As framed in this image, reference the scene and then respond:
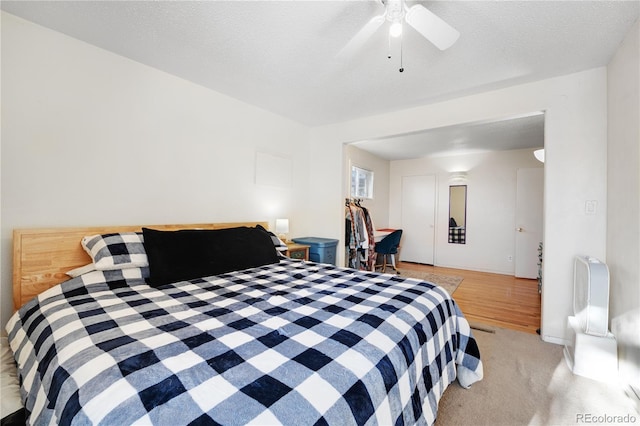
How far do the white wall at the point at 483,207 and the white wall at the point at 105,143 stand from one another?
14.2 feet

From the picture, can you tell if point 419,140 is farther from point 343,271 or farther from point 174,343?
point 174,343

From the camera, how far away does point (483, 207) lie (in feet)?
18.0

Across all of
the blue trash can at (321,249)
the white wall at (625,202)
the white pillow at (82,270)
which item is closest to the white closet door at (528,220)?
the white wall at (625,202)

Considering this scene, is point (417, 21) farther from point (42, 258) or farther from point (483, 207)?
point (483, 207)

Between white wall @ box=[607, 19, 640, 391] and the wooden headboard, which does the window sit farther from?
the wooden headboard

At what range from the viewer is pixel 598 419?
1594mm

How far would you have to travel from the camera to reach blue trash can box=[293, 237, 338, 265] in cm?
364

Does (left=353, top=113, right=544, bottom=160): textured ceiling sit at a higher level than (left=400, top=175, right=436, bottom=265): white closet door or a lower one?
higher

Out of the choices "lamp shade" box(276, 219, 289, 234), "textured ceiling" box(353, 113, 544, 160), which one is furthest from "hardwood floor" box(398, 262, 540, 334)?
"lamp shade" box(276, 219, 289, 234)

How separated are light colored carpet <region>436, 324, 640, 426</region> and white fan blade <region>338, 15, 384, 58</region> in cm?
230

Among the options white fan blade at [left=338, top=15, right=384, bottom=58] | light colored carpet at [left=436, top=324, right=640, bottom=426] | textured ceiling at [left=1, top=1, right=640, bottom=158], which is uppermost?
textured ceiling at [left=1, top=1, right=640, bottom=158]

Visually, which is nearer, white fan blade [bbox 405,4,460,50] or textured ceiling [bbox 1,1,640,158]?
white fan blade [bbox 405,4,460,50]

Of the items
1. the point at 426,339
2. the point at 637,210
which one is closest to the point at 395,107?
the point at 637,210

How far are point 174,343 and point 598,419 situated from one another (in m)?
2.32
